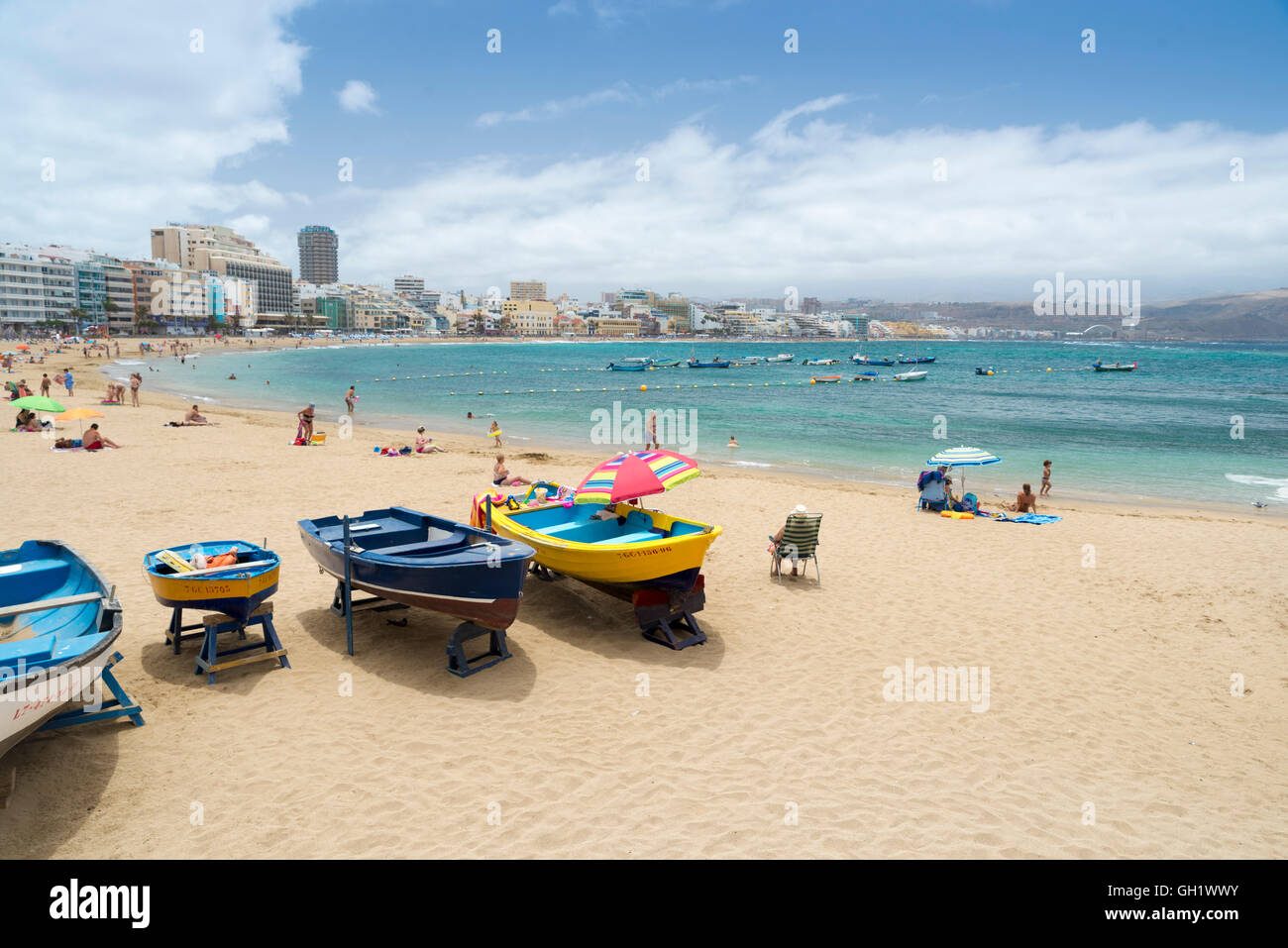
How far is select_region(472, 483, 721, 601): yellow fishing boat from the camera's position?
808 centimetres

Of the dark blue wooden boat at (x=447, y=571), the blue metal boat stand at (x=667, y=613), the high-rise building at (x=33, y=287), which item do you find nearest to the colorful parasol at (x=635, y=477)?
the blue metal boat stand at (x=667, y=613)

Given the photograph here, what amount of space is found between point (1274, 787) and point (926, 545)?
7.22 meters

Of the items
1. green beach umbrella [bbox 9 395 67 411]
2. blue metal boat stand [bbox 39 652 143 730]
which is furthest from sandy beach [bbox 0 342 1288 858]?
green beach umbrella [bbox 9 395 67 411]

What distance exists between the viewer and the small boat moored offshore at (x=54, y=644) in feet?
15.8

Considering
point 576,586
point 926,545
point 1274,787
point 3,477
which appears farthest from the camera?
point 3,477

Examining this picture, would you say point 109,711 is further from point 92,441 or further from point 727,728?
point 92,441

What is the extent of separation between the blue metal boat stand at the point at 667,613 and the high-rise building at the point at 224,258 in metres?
178

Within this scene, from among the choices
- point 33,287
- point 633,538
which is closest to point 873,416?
point 633,538

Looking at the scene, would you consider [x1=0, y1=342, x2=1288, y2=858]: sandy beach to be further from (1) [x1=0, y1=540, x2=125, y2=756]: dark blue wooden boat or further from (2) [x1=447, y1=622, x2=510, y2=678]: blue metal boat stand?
(1) [x1=0, y1=540, x2=125, y2=756]: dark blue wooden boat

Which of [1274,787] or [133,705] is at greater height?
[133,705]

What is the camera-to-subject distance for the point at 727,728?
257 inches
